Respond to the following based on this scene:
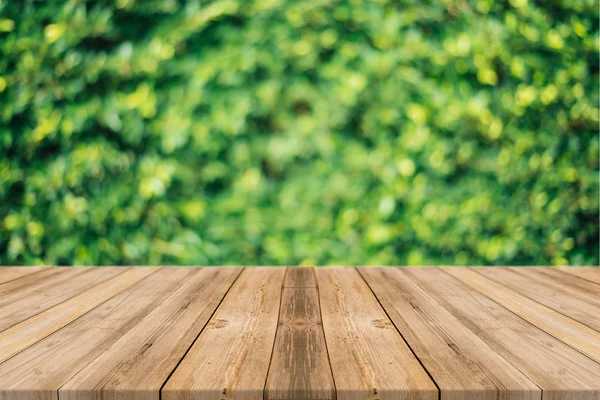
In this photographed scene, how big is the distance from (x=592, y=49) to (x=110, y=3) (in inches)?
82.9

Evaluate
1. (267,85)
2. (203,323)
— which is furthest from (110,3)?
(203,323)

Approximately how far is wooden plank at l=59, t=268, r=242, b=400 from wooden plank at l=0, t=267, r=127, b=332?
0.35 metres

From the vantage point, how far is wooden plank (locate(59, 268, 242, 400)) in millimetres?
1016

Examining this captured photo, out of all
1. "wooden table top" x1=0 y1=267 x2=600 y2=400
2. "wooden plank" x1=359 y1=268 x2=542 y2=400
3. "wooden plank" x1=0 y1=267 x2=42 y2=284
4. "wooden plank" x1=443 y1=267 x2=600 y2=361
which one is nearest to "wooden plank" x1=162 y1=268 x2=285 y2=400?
"wooden table top" x1=0 y1=267 x2=600 y2=400

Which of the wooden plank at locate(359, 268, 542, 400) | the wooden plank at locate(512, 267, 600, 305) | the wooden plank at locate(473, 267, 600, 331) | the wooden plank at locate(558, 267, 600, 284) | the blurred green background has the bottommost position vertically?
the wooden plank at locate(558, 267, 600, 284)

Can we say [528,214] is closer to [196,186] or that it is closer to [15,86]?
[196,186]

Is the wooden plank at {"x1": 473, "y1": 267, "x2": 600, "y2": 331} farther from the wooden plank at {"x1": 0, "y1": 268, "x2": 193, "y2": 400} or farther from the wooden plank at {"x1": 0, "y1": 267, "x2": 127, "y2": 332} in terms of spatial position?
the wooden plank at {"x1": 0, "y1": 267, "x2": 127, "y2": 332}

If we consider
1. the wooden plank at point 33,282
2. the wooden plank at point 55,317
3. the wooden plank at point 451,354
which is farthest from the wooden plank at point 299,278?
the wooden plank at point 33,282

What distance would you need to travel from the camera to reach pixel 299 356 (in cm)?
118

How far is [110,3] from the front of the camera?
2.35 metres

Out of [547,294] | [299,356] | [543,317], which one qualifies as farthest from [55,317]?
[547,294]

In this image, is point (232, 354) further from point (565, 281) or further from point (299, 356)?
point (565, 281)

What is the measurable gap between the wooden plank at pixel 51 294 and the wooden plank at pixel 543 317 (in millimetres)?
1367

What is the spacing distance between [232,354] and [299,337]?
0.61 feet
